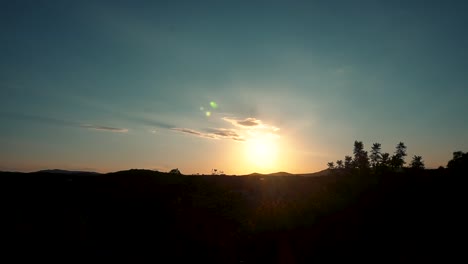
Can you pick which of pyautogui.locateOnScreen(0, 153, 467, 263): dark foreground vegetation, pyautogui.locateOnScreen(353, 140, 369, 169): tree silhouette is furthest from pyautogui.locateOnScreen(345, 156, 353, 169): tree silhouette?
pyautogui.locateOnScreen(0, 153, 467, 263): dark foreground vegetation

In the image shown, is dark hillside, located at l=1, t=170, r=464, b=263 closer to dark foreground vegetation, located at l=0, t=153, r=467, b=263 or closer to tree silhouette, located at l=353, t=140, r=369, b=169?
dark foreground vegetation, located at l=0, t=153, r=467, b=263

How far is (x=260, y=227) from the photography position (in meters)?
13.0

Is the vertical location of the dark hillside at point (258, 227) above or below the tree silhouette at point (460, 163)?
below

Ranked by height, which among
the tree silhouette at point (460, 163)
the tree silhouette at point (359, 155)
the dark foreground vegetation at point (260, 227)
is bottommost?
the dark foreground vegetation at point (260, 227)

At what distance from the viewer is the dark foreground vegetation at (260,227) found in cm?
1013

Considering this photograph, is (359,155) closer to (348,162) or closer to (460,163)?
(348,162)

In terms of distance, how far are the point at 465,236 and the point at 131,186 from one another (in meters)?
22.7

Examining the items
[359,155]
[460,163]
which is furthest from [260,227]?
[359,155]

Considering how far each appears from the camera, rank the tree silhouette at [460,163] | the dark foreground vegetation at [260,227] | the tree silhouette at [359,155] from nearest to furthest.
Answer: the dark foreground vegetation at [260,227] → the tree silhouette at [460,163] → the tree silhouette at [359,155]

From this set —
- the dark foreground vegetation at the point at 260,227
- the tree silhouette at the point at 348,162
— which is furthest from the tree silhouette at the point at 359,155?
the dark foreground vegetation at the point at 260,227

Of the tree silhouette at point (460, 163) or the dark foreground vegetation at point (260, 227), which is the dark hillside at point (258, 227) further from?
the tree silhouette at point (460, 163)

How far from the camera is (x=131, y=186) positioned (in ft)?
86.6

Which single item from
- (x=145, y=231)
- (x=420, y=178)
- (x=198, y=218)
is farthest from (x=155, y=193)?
(x=420, y=178)

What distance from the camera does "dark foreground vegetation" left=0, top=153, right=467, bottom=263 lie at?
33.2 ft
